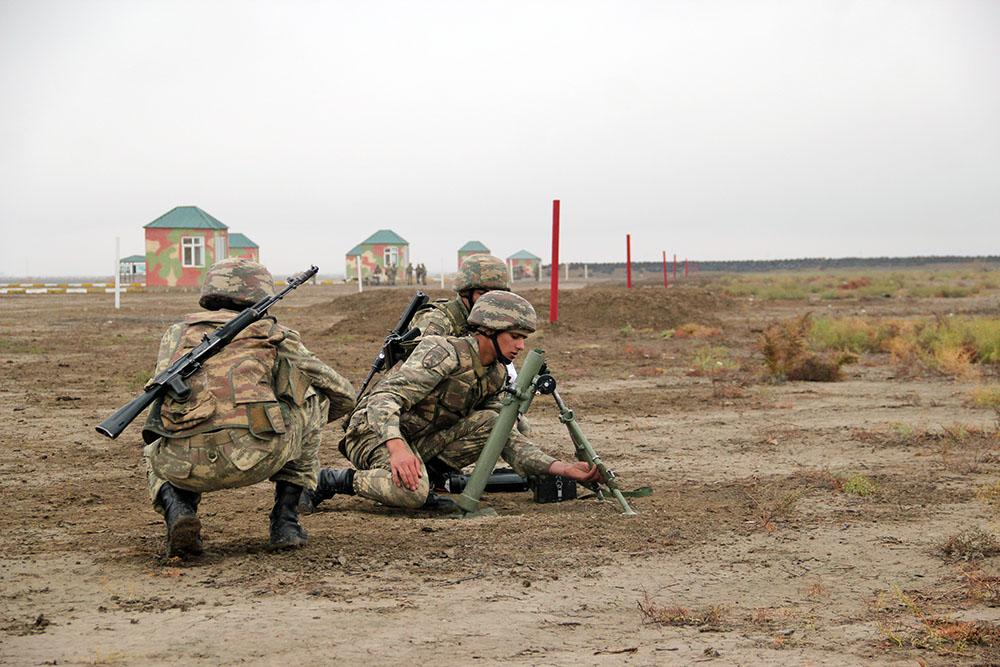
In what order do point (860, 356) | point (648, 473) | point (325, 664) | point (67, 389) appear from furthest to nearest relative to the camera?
point (860, 356) → point (67, 389) → point (648, 473) → point (325, 664)

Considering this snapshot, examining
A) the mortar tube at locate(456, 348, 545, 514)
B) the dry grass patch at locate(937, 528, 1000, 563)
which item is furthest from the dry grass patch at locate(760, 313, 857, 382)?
the dry grass patch at locate(937, 528, 1000, 563)

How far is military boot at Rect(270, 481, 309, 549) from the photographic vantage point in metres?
5.39

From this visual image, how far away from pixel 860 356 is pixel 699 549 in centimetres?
1091

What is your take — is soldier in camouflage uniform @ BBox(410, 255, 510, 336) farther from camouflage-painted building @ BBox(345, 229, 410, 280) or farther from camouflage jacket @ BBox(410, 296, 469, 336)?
camouflage-painted building @ BBox(345, 229, 410, 280)

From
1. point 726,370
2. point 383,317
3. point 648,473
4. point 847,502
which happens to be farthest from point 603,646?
point 383,317

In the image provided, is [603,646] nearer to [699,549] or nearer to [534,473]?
[699,549]

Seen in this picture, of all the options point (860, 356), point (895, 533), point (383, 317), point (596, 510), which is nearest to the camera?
point (895, 533)

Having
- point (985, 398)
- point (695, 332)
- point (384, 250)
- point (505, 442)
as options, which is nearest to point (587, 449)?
point (505, 442)

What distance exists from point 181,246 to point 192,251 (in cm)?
46

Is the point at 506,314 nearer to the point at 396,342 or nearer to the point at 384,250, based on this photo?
the point at 396,342

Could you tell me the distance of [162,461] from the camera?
5.21 m

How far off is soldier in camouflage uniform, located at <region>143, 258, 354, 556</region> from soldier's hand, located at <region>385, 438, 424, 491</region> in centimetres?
32

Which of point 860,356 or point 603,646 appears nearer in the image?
point 603,646

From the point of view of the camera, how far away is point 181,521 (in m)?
5.08
